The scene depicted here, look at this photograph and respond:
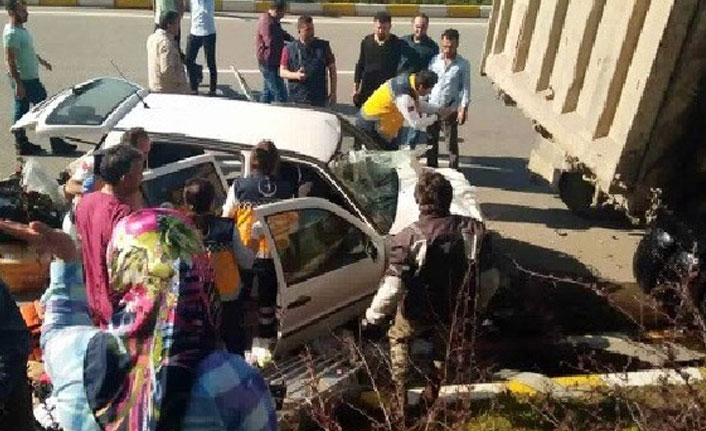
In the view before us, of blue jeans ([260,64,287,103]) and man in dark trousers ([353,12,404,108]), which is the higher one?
man in dark trousers ([353,12,404,108])

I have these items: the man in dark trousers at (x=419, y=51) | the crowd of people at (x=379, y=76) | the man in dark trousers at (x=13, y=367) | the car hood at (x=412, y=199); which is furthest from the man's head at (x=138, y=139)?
the man in dark trousers at (x=419, y=51)

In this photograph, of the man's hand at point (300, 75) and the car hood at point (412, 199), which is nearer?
the car hood at point (412, 199)

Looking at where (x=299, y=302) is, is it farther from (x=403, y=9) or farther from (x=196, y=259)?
(x=403, y=9)

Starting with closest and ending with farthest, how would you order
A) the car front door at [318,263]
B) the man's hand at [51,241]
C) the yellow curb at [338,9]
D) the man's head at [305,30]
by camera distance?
1. the man's hand at [51,241]
2. the car front door at [318,263]
3. the man's head at [305,30]
4. the yellow curb at [338,9]

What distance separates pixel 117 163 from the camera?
15.9 ft

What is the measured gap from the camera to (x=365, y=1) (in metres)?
17.5

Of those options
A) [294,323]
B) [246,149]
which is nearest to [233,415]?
[294,323]

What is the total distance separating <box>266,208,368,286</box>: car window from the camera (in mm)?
5879

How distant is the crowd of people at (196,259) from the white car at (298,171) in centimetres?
22

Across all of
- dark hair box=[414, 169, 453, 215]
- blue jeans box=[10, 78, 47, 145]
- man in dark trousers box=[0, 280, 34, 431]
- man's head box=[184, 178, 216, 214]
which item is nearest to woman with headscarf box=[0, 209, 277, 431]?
man in dark trousers box=[0, 280, 34, 431]

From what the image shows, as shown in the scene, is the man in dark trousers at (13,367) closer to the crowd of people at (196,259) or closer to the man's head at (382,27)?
the crowd of people at (196,259)

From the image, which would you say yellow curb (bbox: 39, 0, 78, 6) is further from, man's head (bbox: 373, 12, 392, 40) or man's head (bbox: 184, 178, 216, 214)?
man's head (bbox: 184, 178, 216, 214)

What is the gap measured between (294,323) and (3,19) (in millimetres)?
11007

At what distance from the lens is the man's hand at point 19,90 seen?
1012 centimetres
